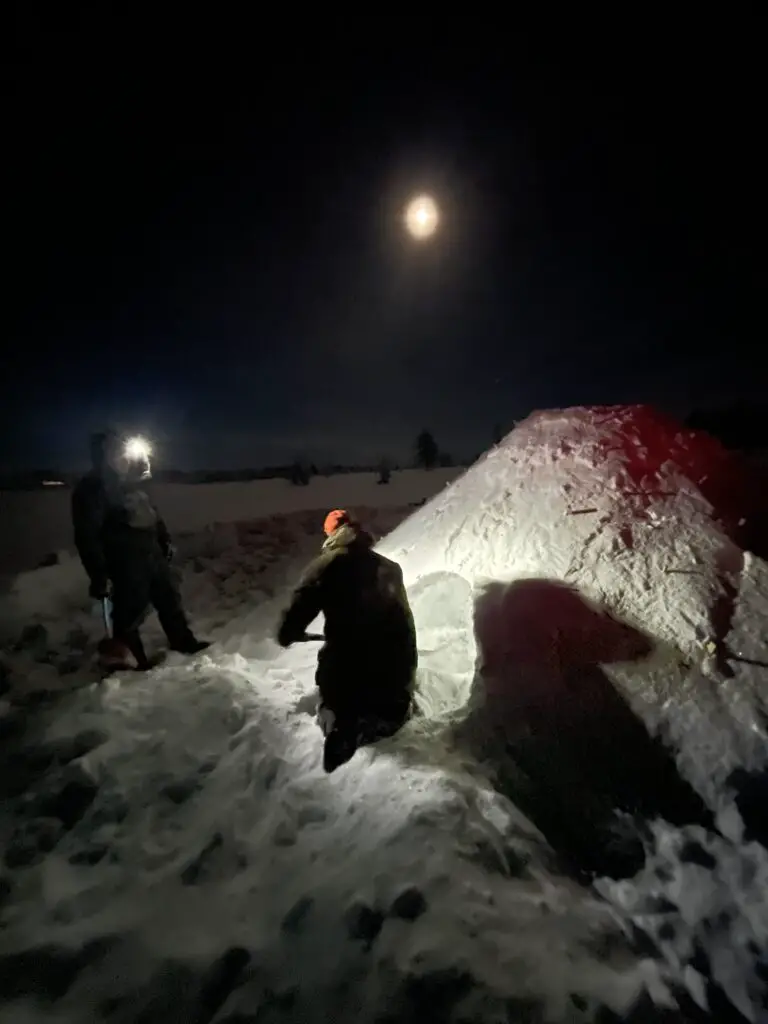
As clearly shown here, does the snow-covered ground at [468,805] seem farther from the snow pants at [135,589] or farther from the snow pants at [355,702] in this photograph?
the snow pants at [135,589]

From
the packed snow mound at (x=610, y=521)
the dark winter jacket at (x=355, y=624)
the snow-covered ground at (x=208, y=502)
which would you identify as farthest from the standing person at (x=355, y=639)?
the snow-covered ground at (x=208, y=502)

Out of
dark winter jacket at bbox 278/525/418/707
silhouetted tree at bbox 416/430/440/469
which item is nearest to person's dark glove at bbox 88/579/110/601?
dark winter jacket at bbox 278/525/418/707

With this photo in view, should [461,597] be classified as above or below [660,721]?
above

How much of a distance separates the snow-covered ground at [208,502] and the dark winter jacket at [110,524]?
6370 mm

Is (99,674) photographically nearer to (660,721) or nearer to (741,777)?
(660,721)

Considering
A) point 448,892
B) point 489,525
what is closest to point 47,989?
point 448,892

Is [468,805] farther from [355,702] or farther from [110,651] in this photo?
[110,651]

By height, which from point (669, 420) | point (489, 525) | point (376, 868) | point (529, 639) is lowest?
point (376, 868)

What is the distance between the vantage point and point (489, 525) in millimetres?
6301

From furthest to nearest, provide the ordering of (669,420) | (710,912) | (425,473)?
(425,473) → (669,420) → (710,912)

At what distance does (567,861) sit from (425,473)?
62.2 feet

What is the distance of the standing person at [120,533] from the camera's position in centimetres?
537

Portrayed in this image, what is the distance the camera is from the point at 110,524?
5.47 m

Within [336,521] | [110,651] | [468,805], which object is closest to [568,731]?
[468,805]
